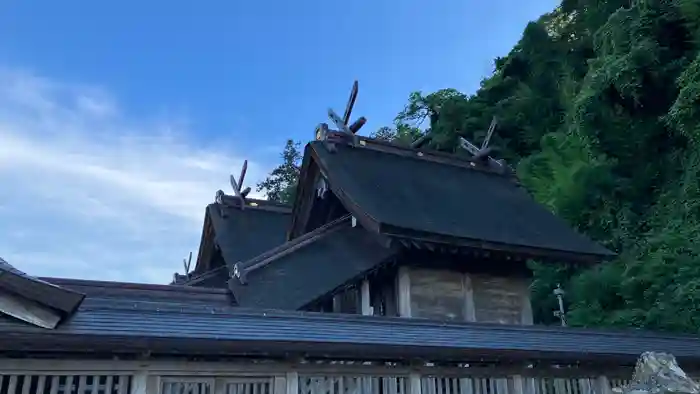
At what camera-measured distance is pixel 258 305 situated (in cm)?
1020

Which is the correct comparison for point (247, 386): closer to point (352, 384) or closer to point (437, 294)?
point (352, 384)

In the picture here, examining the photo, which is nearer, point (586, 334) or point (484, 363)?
point (484, 363)

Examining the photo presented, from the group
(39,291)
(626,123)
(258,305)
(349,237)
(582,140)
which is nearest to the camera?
(39,291)

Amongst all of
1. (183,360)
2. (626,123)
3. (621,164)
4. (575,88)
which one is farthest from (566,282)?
(183,360)

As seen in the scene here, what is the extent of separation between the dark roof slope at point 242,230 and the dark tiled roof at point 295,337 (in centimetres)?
820

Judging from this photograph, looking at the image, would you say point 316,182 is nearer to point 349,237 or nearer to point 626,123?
point 349,237

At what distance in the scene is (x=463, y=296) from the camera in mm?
11609

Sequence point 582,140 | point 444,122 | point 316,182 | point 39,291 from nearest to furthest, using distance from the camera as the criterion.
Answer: point 39,291 → point 316,182 → point 582,140 → point 444,122

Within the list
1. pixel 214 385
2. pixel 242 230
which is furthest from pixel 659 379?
pixel 242 230

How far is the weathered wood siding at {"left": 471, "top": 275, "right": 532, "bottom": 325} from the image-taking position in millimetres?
11703

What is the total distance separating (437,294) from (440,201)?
2.42 metres

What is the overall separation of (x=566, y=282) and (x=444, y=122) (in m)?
12.4

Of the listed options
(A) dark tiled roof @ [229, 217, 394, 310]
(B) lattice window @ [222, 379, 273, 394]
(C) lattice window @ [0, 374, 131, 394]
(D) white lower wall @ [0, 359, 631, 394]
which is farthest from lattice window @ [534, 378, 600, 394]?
(C) lattice window @ [0, 374, 131, 394]

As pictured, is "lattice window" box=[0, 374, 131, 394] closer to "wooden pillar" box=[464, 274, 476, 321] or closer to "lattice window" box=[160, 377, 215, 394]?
"lattice window" box=[160, 377, 215, 394]
